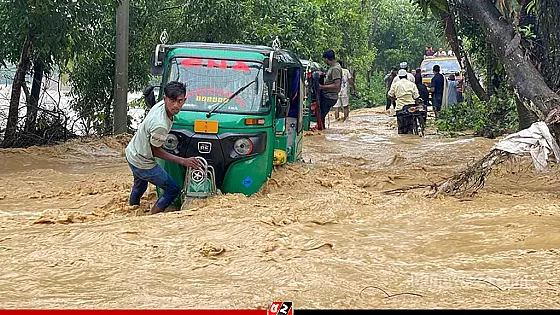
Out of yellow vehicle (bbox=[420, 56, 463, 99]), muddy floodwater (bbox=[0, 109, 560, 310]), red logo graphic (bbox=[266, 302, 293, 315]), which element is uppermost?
yellow vehicle (bbox=[420, 56, 463, 99])

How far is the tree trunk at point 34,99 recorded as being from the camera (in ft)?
Answer: 47.4

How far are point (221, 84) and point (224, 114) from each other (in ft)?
1.31

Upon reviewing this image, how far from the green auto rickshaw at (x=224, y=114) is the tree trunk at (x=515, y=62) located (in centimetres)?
287

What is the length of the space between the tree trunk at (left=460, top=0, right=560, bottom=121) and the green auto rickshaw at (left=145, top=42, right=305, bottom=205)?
2.87 meters

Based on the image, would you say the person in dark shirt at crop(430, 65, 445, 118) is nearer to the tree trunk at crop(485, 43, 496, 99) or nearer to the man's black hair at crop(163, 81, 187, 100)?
the tree trunk at crop(485, 43, 496, 99)

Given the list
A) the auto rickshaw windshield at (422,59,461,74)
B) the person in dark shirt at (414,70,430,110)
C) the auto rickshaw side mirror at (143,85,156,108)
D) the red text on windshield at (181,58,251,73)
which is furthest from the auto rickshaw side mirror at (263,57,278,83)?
the auto rickshaw windshield at (422,59,461,74)

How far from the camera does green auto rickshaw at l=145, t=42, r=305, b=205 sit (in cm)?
785

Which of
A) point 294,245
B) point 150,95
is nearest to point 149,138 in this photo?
point 150,95

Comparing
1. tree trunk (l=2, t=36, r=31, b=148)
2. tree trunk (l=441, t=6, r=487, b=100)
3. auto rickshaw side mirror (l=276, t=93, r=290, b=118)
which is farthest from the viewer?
tree trunk (l=441, t=6, r=487, b=100)

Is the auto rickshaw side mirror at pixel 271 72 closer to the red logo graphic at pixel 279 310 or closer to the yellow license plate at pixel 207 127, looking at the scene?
the yellow license plate at pixel 207 127

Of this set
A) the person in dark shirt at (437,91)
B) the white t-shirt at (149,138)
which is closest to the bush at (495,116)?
the person in dark shirt at (437,91)

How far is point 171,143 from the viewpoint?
7.85 m

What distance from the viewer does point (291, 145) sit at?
997 centimetres

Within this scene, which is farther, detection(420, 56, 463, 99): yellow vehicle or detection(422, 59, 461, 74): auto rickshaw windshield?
detection(422, 59, 461, 74): auto rickshaw windshield
